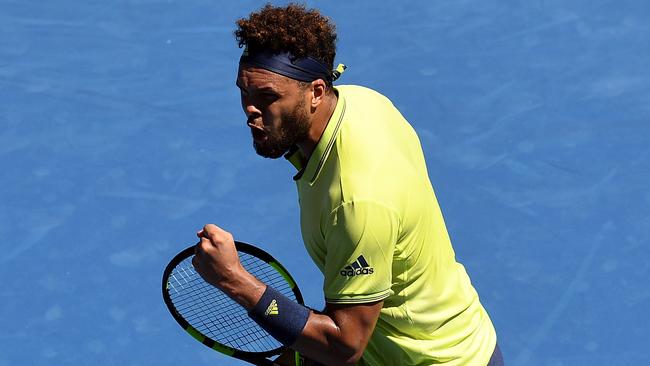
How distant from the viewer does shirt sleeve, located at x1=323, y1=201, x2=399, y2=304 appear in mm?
2998

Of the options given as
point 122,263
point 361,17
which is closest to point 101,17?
point 361,17

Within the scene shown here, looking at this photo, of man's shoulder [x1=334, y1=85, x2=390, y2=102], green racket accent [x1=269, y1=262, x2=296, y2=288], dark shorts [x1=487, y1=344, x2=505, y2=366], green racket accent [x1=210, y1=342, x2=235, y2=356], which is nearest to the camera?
man's shoulder [x1=334, y1=85, x2=390, y2=102]

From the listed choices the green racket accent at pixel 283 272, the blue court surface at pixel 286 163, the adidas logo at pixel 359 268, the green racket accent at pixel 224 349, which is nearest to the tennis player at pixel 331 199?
the adidas logo at pixel 359 268

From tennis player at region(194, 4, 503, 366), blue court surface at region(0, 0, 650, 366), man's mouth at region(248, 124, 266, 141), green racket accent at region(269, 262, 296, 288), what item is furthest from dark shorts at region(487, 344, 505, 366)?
blue court surface at region(0, 0, 650, 366)

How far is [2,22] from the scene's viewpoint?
759 cm

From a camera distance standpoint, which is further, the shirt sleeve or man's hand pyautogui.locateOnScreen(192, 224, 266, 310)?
man's hand pyautogui.locateOnScreen(192, 224, 266, 310)

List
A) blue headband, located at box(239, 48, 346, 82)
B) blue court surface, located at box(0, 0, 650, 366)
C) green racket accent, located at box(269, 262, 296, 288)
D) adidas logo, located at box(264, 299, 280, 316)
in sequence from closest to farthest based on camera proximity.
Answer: blue headband, located at box(239, 48, 346, 82), adidas logo, located at box(264, 299, 280, 316), green racket accent, located at box(269, 262, 296, 288), blue court surface, located at box(0, 0, 650, 366)

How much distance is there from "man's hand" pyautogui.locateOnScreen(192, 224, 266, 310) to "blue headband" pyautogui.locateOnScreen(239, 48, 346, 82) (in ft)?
1.61

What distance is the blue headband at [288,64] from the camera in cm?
310

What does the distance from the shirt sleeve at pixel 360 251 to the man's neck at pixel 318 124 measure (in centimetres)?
25

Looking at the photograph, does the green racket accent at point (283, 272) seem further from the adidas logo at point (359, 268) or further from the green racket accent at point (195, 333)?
the adidas logo at point (359, 268)

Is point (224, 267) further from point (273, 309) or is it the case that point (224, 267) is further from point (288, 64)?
point (288, 64)

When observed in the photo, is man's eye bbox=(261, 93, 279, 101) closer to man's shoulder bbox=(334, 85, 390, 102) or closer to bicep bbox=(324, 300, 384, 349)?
man's shoulder bbox=(334, 85, 390, 102)

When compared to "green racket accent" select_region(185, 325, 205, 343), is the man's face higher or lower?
higher
